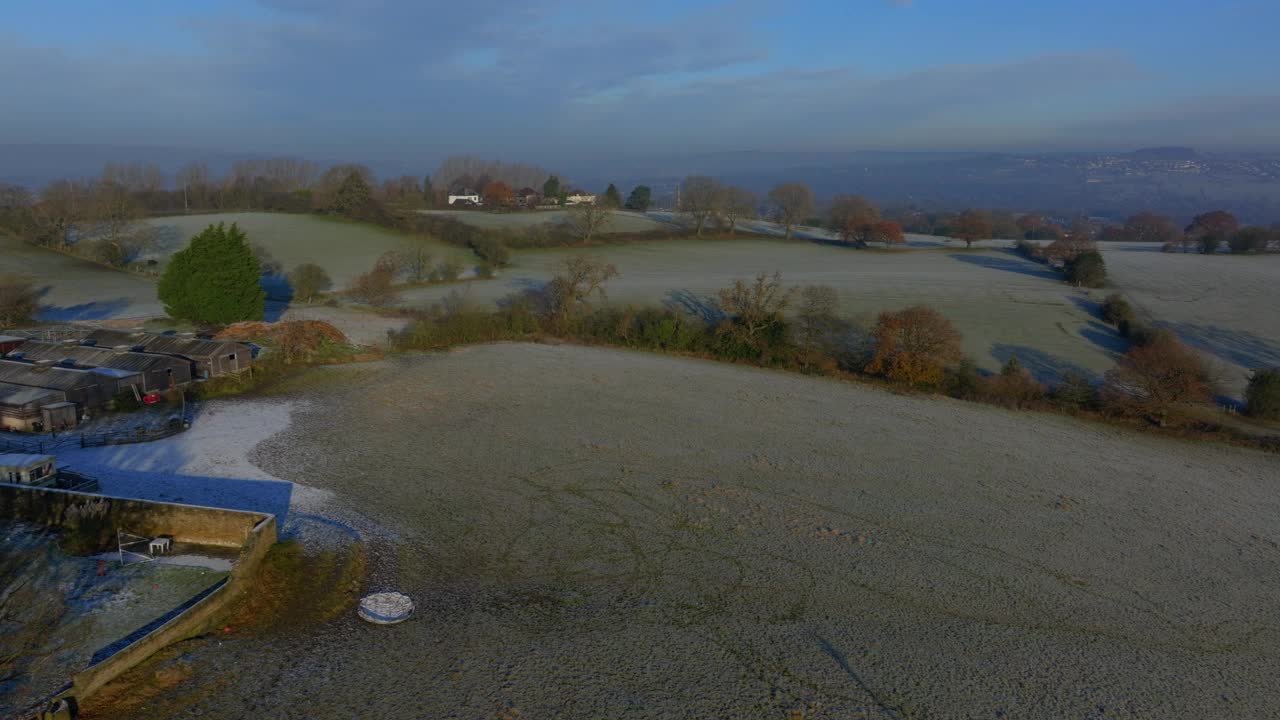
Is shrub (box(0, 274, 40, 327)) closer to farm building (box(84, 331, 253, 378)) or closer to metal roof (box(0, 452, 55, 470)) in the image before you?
farm building (box(84, 331, 253, 378))

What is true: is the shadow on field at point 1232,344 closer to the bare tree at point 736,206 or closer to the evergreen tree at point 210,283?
the bare tree at point 736,206

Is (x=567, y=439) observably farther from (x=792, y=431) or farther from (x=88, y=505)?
(x=88, y=505)

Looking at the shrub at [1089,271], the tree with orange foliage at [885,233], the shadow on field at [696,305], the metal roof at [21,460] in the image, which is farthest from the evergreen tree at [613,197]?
the metal roof at [21,460]

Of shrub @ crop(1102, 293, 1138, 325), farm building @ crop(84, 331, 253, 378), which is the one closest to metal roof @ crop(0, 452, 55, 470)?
farm building @ crop(84, 331, 253, 378)

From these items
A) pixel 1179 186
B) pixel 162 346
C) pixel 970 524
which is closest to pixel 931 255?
pixel 970 524

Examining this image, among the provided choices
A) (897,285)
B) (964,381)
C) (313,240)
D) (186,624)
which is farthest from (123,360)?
(897,285)

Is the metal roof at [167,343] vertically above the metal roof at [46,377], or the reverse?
the metal roof at [167,343]
